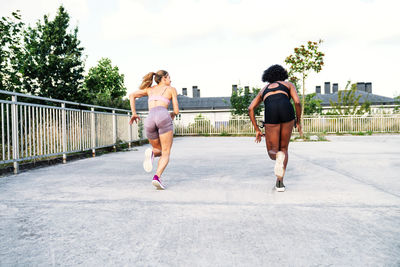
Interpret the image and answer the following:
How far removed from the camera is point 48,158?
7090mm

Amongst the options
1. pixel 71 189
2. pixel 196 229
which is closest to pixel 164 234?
pixel 196 229

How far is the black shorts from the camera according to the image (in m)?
3.83

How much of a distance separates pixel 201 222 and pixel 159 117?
1.73 meters

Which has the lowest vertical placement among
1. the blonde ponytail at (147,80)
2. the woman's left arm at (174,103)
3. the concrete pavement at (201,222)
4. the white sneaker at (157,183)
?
the concrete pavement at (201,222)

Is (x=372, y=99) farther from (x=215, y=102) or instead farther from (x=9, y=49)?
(x=9, y=49)

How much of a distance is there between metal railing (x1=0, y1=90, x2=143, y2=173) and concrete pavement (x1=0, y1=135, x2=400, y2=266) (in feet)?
3.55

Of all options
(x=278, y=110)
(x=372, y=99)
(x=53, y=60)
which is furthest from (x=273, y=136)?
(x=372, y=99)

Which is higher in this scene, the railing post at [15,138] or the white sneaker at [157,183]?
the railing post at [15,138]

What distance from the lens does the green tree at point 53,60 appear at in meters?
18.5

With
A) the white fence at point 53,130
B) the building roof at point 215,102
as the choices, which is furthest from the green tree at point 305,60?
the building roof at point 215,102

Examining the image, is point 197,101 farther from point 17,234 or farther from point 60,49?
point 17,234

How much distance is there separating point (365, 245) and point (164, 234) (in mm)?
1378

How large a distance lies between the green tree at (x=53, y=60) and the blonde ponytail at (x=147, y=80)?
1609cm

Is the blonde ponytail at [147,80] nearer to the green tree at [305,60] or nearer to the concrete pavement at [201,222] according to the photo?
the concrete pavement at [201,222]
